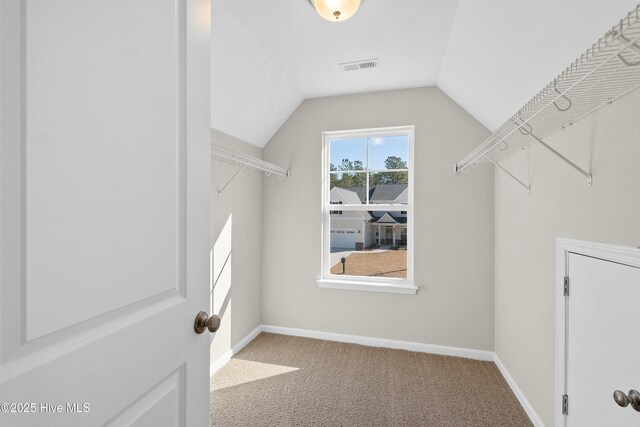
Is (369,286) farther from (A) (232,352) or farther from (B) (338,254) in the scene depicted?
(A) (232,352)

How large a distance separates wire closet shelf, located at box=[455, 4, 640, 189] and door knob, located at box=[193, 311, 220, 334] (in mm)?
1296

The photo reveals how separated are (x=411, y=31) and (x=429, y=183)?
1.30m

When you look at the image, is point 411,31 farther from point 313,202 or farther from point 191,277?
point 191,277

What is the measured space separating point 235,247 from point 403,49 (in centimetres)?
215

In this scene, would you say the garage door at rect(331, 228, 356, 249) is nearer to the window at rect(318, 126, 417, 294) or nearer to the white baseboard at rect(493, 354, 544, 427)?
the window at rect(318, 126, 417, 294)

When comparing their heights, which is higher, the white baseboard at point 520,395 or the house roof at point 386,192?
the house roof at point 386,192

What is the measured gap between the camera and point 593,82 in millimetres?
1069

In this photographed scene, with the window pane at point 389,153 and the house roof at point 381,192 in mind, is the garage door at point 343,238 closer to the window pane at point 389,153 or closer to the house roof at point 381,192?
the house roof at point 381,192

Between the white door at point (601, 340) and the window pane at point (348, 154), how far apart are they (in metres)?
1.96

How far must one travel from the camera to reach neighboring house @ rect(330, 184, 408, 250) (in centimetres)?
296

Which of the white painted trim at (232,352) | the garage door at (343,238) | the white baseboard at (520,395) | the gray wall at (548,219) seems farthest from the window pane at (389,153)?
the white painted trim at (232,352)

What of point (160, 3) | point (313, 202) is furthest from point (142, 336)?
point (313, 202)

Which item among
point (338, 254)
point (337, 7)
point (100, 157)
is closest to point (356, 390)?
point (338, 254)

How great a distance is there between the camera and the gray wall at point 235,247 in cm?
244
